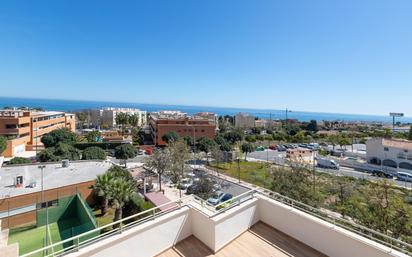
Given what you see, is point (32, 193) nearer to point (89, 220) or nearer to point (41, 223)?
point (41, 223)

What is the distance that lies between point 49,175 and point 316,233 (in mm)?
21734

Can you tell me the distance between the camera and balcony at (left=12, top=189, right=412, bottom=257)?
4.38 metres

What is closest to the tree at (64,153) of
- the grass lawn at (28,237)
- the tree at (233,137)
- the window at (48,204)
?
the window at (48,204)

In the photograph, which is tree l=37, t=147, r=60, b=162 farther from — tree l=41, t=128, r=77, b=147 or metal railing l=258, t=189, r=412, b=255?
metal railing l=258, t=189, r=412, b=255

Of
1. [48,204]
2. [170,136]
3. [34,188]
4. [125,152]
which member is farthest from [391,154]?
[34,188]

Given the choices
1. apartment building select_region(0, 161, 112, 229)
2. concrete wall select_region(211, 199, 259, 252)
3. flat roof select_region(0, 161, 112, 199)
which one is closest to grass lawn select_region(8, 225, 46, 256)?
apartment building select_region(0, 161, 112, 229)

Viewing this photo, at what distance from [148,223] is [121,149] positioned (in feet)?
87.9

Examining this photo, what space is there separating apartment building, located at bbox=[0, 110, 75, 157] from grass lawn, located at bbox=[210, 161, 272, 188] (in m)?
30.8

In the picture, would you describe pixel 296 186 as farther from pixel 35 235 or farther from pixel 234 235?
pixel 35 235

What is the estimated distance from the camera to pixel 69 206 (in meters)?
16.2

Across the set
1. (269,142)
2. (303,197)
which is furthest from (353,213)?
(269,142)

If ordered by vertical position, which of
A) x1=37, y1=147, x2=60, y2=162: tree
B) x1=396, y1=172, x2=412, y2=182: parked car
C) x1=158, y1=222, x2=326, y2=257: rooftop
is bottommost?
x1=396, y1=172, x2=412, y2=182: parked car

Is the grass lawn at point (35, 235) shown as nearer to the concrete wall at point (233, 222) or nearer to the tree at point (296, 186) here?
the concrete wall at point (233, 222)

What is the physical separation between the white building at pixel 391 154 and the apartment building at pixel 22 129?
188ft
